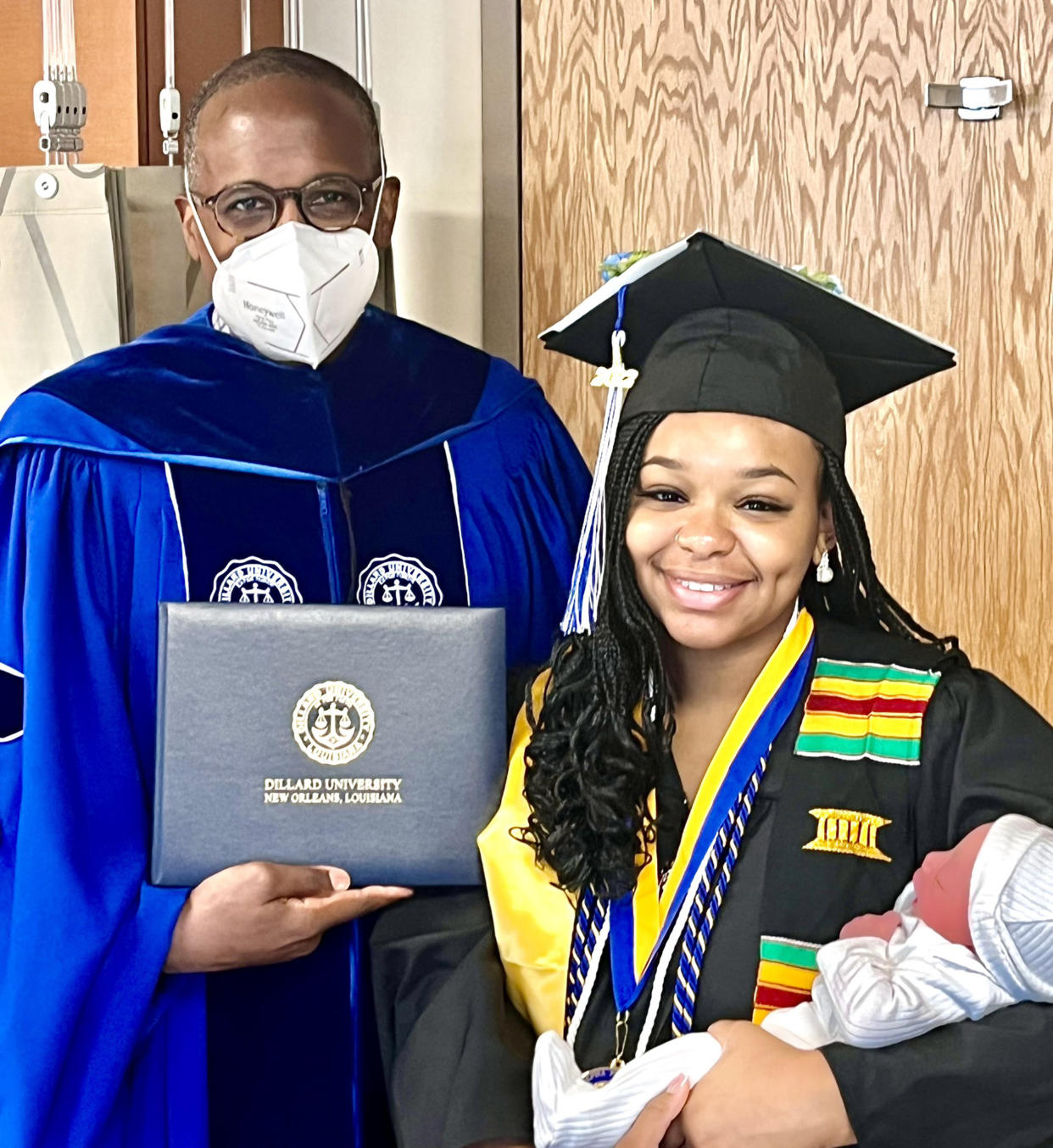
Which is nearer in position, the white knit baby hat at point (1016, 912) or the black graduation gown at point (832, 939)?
the white knit baby hat at point (1016, 912)

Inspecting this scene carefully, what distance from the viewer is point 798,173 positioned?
305cm

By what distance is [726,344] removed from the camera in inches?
70.5

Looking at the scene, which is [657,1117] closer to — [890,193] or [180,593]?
[180,593]

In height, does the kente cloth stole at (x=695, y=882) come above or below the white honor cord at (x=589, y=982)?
above

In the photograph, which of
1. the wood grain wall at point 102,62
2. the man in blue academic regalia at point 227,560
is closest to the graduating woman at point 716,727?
the man in blue academic regalia at point 227,560

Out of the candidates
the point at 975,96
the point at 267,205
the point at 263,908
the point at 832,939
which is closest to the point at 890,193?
the point at 975,96

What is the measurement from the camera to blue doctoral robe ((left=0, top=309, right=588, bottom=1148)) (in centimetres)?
192

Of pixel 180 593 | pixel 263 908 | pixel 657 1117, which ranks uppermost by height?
pixel 180 593

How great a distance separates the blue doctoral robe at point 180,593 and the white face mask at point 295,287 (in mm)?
46

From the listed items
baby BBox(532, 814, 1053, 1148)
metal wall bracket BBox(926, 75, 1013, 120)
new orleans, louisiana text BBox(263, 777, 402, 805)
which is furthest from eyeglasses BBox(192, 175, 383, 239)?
metal wall bracket BBox(926, 75, 1013, 120)

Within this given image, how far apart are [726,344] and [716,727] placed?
1.37 ft

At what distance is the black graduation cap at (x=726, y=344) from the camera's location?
5.78 feet

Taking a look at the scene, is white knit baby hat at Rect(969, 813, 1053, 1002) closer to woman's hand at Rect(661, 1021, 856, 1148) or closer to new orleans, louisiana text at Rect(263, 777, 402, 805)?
woman's hand at Rect(661, 1021, 856, 1148)

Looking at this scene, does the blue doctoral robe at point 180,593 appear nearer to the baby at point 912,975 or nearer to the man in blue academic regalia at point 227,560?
the man in blue academic regalia at point 227,560
